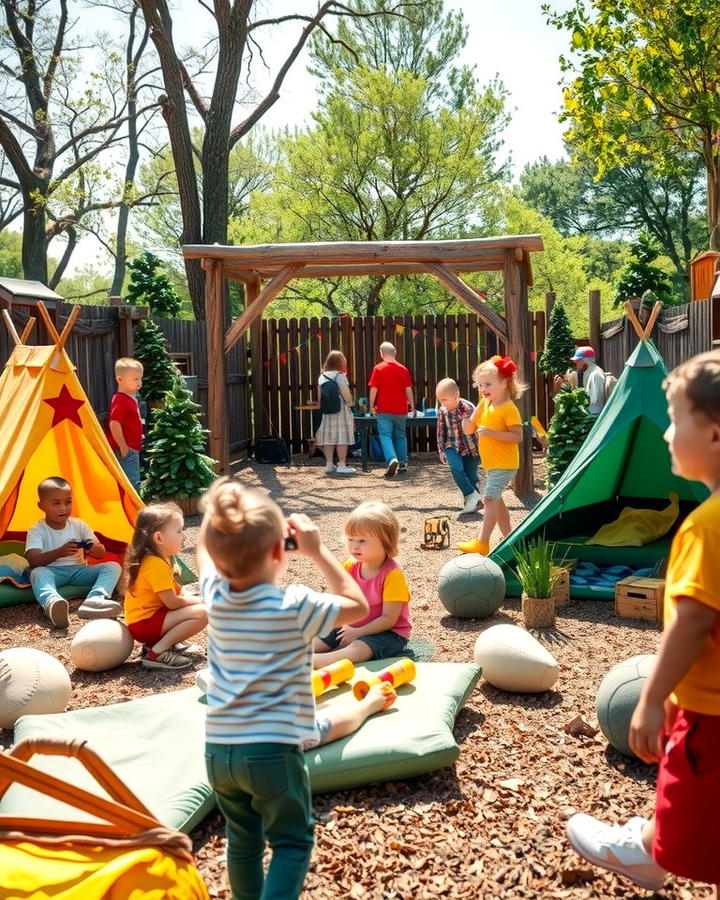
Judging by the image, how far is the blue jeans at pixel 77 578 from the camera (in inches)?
237

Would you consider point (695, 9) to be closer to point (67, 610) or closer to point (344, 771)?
point (67, 610)

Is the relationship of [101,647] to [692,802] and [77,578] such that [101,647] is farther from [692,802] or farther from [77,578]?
→ [692,802]

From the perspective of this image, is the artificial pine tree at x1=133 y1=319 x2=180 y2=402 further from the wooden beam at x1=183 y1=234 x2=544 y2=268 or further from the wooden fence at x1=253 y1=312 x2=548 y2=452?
the wooden fence at x1=253 y1=312 x2=548 y2=452

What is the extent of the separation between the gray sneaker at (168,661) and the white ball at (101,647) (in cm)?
14

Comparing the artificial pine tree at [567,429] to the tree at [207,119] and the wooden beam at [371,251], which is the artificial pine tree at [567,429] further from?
the tree at [207,119]

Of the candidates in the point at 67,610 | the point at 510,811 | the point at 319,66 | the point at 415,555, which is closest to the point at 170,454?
the point at 415,555

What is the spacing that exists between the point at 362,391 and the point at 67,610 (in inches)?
423

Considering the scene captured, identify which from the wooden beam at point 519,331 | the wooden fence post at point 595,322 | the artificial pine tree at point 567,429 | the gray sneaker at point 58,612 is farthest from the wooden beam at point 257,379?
the gray sneaker at point 58,612

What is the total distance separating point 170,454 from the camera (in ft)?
31.8

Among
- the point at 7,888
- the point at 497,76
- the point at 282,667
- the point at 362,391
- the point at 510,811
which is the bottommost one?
the point at 510,811

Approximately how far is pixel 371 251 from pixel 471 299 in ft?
4.24

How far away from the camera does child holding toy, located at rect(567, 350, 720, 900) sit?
2094mm

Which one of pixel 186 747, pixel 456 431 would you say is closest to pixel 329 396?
pixel 456 431

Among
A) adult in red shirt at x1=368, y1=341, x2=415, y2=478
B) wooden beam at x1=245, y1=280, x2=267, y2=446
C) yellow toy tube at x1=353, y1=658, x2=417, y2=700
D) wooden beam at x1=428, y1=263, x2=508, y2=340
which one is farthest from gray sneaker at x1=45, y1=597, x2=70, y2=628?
wooden beam at x1=245, y1=280, x2=267, y2=446
